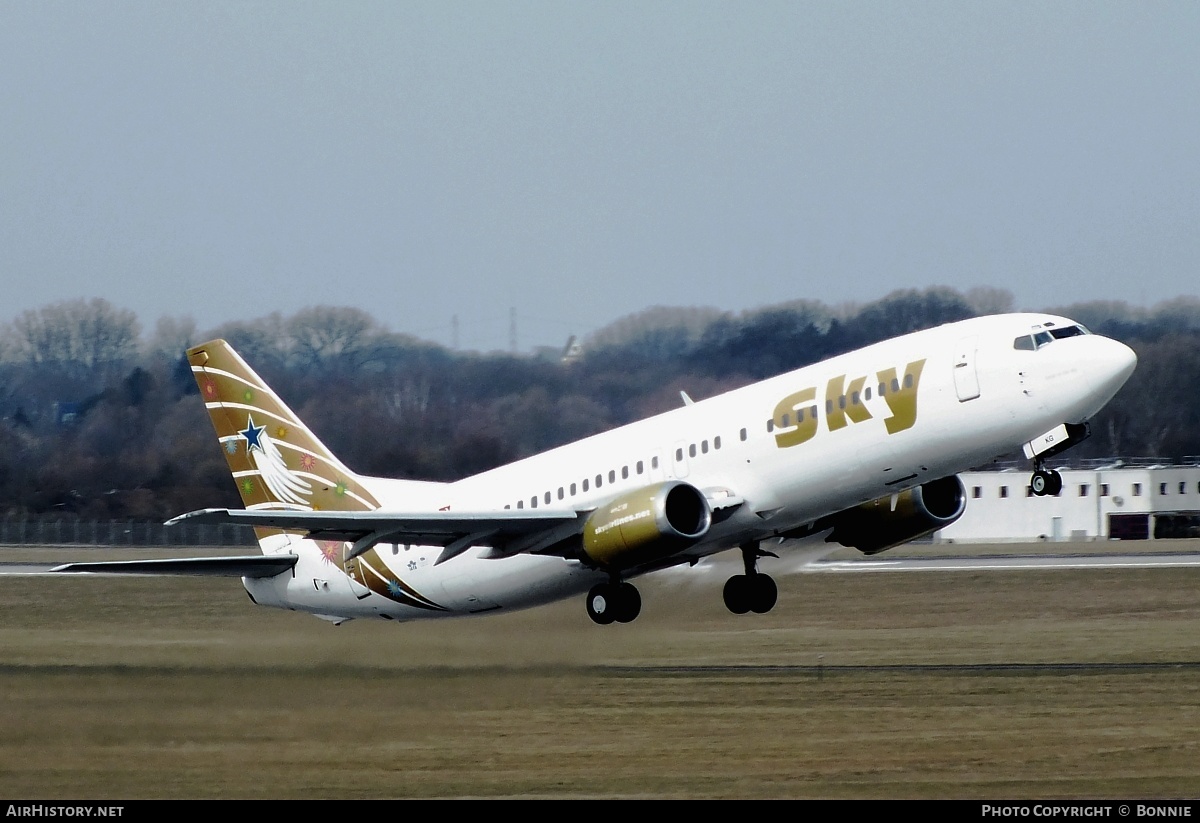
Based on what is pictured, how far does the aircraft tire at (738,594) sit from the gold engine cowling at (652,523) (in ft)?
10.7

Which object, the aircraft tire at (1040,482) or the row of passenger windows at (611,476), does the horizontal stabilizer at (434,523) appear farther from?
the aircraft tire at (1040,482)

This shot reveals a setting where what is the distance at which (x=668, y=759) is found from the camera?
74.5 feet

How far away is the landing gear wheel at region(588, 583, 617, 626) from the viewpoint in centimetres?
2778

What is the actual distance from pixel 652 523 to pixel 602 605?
9.18 feet

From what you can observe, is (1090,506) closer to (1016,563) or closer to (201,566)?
(1016,563)

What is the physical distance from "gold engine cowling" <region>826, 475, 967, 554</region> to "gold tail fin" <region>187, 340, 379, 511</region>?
407 inches

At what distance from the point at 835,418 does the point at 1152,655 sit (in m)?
13.2

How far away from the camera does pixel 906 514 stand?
2822 centimetres

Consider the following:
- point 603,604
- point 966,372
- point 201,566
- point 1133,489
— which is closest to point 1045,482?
point 966,372

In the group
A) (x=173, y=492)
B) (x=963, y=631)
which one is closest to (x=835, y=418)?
(x=963, y=631)

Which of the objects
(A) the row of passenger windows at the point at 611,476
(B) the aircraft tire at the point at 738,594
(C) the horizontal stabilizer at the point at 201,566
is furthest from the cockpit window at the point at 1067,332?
(C) the horizontal stabilizer at the point at 201,566

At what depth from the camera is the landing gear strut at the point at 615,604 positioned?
27734 mm

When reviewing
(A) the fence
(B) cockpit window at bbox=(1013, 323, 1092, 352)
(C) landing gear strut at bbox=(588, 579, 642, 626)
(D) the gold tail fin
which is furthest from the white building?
(B) cockpit window at bbox=(1013, 323, 1092, 352)

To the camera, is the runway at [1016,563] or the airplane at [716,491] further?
the runway at [1016,563]
